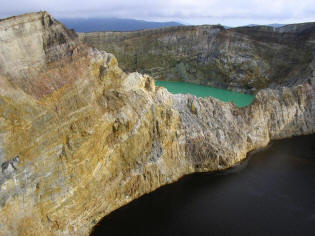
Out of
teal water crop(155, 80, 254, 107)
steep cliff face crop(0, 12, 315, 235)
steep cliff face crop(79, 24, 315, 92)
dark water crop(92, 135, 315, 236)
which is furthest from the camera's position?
steep cliff face crop(79, 24, 315, 92)

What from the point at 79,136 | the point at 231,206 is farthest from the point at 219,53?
the point at 79,136

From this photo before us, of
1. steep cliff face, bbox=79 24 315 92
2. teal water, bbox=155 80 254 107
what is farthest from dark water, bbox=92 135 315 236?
steep cliff face, bbox=79 24 315 92

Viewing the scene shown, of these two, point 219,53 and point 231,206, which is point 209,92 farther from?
point 231,206

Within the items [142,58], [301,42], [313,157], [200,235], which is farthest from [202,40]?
[200,235]

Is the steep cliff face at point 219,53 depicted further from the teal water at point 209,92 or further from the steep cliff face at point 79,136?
the steep cliff face at point 79,136

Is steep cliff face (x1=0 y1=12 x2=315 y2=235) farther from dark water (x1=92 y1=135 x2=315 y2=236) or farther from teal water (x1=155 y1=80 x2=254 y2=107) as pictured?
teal water (x1=155 y1=80 x2=254 y2=107)
